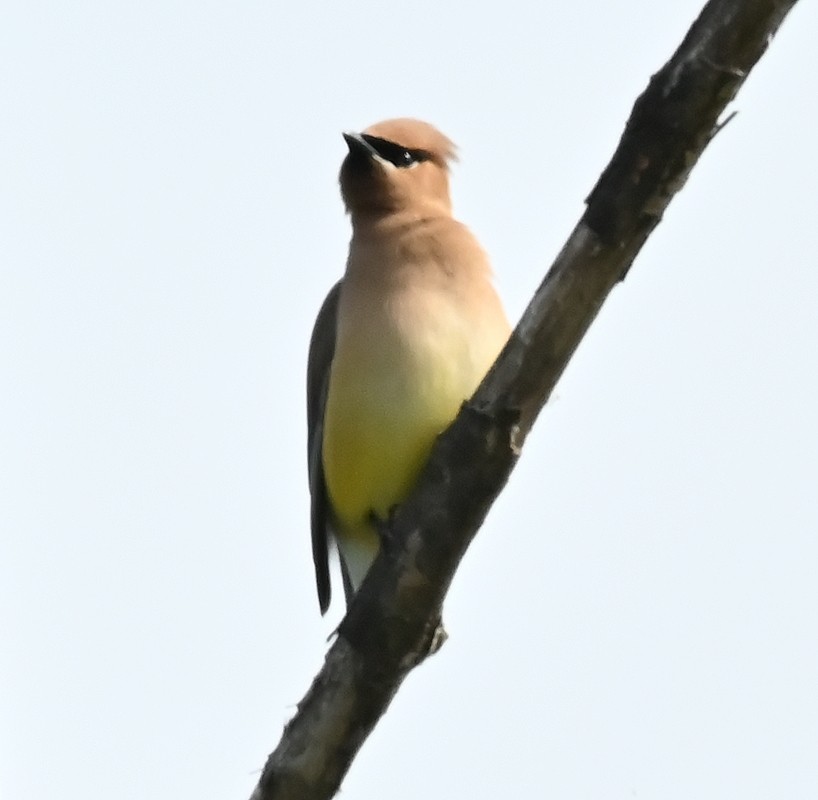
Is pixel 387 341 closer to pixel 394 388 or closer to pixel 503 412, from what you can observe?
pixel 394 388

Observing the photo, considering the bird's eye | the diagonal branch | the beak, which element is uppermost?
the bird's eye

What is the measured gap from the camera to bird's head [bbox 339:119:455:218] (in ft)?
19.2

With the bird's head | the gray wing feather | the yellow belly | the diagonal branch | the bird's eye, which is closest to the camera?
the diagonal branch

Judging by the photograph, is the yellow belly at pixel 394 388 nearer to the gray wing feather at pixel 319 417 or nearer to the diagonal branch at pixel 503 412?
the gray wing feather at pixel 319 417

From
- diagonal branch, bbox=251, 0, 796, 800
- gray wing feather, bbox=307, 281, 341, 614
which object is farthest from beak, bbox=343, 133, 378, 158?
diagonal branch, bbox=251, 0, 796, 800

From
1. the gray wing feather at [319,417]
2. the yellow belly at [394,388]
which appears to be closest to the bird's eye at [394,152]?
the gray wing feather at [319,417]

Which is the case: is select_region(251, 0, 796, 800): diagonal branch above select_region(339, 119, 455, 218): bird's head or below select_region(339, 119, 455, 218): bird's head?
below

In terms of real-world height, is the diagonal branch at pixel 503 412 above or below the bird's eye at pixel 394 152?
below

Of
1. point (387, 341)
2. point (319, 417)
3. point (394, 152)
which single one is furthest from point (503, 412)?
point (394, 152)

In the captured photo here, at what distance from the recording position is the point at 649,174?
149 inches

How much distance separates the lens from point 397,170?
19.5 ft

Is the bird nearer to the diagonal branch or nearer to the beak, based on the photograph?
the beak

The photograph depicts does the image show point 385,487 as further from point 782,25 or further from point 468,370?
point 782,25

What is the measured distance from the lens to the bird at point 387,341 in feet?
16.6
